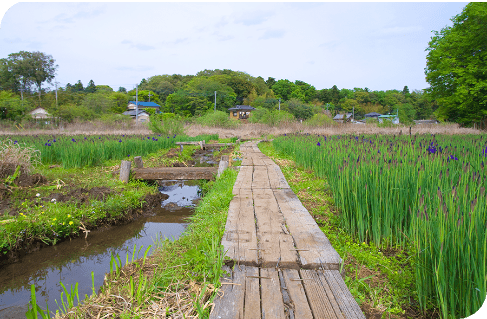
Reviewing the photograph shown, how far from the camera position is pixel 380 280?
1.78 metres

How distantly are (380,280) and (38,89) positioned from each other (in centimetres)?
5056

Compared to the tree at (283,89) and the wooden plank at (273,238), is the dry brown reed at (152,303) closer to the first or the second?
the wooden plank at (273,238)

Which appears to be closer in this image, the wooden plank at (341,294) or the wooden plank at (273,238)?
the wooden plank at (341,294)

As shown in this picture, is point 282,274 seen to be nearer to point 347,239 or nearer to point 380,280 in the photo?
point 380,280

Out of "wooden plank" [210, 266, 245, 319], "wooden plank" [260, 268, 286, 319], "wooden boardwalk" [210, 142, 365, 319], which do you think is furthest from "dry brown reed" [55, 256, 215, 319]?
"wooden plank" [260, 268, 286, 319]

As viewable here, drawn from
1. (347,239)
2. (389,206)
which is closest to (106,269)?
(347,239)

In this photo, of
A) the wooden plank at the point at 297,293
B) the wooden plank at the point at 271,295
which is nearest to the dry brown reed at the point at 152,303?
the wooden plank at the point at 271,295

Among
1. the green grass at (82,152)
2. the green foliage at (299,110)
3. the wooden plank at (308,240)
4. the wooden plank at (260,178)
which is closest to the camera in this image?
the wooden plank at (308,240)

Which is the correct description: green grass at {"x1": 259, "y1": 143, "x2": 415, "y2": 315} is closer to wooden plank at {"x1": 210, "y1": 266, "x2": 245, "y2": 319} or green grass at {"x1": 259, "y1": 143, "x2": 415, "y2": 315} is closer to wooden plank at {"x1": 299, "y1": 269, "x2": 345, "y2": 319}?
wooden plank at {"x1": 299, "y1": 269, "x2": 345, "y2": 319}

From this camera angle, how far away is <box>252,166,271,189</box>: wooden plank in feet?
12.8

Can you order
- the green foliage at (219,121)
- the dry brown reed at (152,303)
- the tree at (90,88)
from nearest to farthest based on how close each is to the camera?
the dry brown reed at (152,303) < the green foliage at (219,121) < the tree at (90,88)

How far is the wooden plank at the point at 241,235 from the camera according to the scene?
177 centimetres

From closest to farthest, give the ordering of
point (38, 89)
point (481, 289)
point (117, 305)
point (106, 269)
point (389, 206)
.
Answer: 1. point (481, 289)
2. point (117, 305)
3. point (389, 206)
4. point (106, 269)
5. point (38, 89)

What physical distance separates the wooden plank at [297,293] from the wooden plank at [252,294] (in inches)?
6.9
